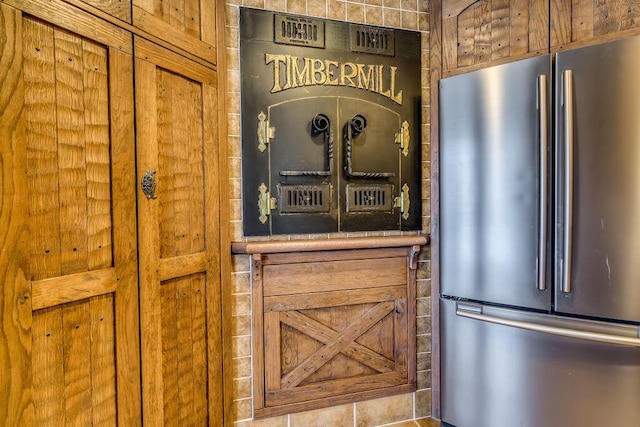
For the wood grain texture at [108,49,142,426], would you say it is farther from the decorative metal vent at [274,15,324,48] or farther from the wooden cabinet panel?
the decorative metal vent at [274,15,324,48]

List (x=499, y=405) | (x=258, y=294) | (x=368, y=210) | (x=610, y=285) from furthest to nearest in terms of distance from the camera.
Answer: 1. (x=368, y=210)
2. (x=258, y=294)
3. (x=499, y=405)
4. (x=610, y=285)

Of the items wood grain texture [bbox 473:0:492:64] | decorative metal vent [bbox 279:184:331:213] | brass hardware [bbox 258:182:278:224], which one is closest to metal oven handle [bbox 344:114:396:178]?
decorative metal vent [bbox 279:184:331:213]

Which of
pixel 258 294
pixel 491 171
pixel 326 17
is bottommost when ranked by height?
pixel 258 294

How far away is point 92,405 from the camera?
1.27m

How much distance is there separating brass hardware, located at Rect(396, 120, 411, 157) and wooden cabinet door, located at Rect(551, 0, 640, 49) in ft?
2.54

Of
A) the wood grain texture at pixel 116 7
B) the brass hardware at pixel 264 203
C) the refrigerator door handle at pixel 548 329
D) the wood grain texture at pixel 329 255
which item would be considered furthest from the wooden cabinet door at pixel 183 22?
the refrigerator door handle at pixel 548 329

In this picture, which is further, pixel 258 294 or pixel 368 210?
pixel 368 210

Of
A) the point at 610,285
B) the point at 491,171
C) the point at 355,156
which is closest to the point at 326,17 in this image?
the point at 355,156

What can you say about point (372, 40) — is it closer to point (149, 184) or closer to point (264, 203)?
point (264, 203)

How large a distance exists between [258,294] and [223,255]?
28cm

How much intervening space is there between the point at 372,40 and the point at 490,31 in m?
0.61

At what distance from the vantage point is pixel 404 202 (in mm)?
2146

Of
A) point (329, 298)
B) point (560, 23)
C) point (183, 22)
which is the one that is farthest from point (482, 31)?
point (329, 298)

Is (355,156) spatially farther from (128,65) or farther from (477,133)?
(128,65)
